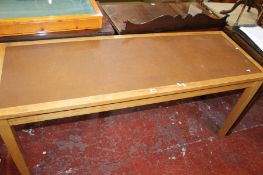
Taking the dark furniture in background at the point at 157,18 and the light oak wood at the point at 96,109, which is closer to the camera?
the light oak wood at the point at 96,109

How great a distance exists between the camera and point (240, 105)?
4.62 ft

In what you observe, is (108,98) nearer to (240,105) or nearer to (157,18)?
(157,18)

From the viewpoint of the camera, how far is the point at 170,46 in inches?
51.9

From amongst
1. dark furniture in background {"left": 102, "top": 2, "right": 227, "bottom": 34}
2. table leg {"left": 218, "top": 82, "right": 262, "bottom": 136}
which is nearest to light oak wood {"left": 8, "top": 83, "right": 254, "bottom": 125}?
table leg {"left": 218, "top": 82, "right": 262, "bottom": 136}

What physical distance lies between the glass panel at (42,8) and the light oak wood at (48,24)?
0.06m

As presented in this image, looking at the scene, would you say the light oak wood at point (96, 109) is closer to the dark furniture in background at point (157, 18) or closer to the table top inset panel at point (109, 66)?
the table top inset panel at point (109, 66)

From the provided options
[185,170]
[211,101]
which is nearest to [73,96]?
[185,170]

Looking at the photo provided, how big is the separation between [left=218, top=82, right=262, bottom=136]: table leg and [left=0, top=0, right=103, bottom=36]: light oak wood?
0.90m

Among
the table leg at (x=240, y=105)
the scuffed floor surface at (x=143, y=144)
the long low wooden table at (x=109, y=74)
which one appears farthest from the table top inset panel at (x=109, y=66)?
the scuffed floor surface at (x=143, y=144)

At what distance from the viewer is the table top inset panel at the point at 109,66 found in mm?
934

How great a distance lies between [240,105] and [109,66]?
84cm

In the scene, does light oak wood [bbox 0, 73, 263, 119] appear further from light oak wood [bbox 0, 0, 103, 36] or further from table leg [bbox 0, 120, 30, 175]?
light oak wood [bbox 0, 0, 103, 36]

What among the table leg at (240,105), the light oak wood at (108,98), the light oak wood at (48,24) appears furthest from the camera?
the table leg at (240,105)

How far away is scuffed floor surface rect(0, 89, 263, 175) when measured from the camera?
136cm
